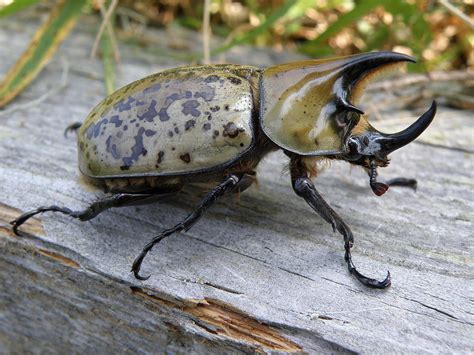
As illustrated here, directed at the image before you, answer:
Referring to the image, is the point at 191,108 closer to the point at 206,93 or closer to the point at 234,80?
the point at 206,93

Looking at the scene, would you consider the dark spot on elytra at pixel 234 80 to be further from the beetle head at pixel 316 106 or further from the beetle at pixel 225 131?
the beetle head at pixel 316 106

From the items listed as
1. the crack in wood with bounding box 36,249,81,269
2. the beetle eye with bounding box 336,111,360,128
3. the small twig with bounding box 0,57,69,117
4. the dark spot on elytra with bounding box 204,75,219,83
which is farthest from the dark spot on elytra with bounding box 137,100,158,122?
the small twig with bounding box 0,57,69,117

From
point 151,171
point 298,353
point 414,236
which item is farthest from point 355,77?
point 298,353

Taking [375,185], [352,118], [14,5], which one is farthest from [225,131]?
[14,5]

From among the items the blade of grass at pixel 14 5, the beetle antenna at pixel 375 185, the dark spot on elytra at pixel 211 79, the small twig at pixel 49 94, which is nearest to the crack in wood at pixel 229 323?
the beetle antenna at pixel 375 185

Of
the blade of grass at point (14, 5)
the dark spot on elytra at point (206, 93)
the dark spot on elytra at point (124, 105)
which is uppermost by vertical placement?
the blade of grass at point (14, 5)

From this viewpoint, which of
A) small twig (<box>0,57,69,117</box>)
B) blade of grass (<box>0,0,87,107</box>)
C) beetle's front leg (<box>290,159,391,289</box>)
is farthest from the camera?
blade of grass (<box>0,0,87,107</box>)

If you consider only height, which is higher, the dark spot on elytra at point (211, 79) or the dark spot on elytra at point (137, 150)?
the dark spot on elytra at point (211, 79)

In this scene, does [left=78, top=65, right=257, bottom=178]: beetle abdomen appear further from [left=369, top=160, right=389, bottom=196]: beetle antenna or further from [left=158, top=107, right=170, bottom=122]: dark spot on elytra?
[left=369, top=160, right=389, bottom=196]: beetle antenna
